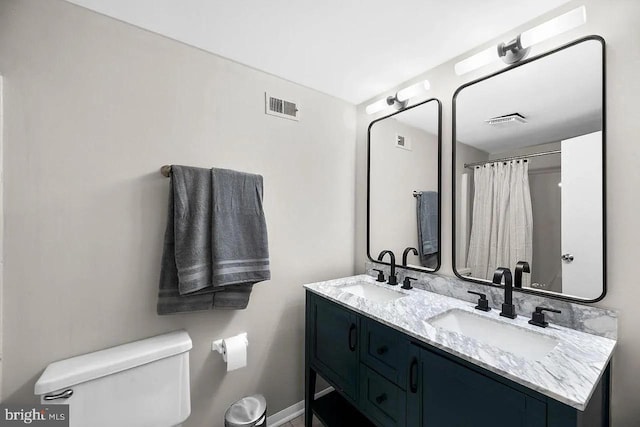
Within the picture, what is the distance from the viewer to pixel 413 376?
109 centimetres

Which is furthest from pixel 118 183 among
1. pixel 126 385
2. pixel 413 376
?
pixel 413 376

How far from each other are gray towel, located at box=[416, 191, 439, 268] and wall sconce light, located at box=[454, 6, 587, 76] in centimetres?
71

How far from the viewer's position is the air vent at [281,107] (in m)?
1.76

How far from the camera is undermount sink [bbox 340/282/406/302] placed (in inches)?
68.6

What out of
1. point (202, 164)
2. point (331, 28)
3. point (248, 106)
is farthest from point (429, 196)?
point (202, 164)

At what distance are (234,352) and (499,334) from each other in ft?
4.36

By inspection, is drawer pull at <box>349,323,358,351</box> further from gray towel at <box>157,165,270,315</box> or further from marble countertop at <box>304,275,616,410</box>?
gray towel at <box>157,165,270,315</box>

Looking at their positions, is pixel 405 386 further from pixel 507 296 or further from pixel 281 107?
pixel 281 107

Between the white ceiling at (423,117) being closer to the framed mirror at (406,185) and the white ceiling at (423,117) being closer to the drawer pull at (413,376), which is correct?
the framed mirror at (406,185)

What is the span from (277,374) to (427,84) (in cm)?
206

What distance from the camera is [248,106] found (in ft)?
5.55

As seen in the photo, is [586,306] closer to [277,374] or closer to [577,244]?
[577,244]

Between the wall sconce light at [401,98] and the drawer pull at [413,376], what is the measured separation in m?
1.44

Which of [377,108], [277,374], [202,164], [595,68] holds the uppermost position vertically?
[377,108]
